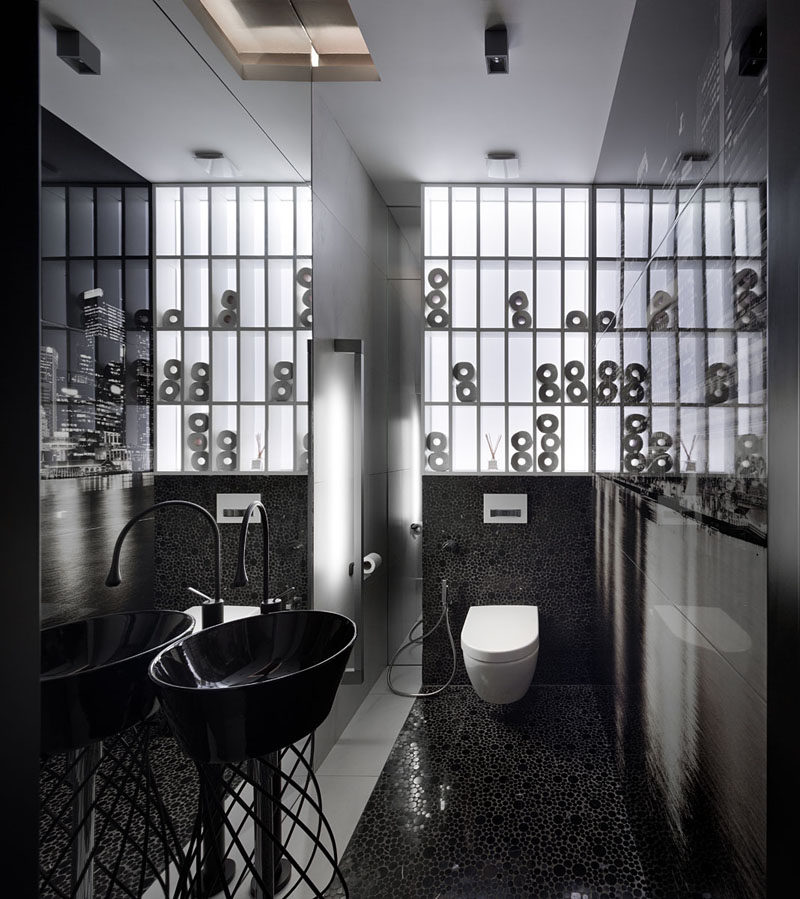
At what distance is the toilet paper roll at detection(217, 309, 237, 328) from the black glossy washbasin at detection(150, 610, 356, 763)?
2.32 feet

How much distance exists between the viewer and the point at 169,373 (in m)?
1.07

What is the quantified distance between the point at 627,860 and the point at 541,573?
52.4 inches

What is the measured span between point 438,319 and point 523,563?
4.53 ft

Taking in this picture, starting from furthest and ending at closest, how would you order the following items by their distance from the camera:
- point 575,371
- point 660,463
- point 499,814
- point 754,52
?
point 575,371 < point 499,814 < point 660,463 < point 754,52

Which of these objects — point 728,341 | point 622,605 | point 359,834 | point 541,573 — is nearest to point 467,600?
point 541,573

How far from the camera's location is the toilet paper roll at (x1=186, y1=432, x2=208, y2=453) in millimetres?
1127

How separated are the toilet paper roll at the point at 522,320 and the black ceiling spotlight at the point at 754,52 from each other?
2029 millimetres

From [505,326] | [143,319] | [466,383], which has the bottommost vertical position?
[143,319]

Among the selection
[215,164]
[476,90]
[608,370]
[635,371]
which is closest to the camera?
[215,164]

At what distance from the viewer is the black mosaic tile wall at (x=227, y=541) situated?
108 centimetres

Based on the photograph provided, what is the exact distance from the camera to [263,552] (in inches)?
61.4

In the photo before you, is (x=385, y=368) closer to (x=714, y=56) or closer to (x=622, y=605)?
(x=622, y=605)

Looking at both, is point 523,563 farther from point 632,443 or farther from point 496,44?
point 496,44
